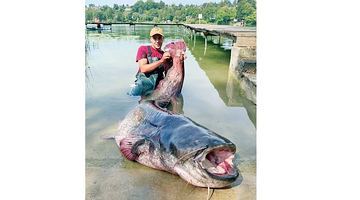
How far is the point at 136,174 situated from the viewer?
2.22m

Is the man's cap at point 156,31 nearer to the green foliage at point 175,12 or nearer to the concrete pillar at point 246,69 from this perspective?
the green foliage at point 175,12

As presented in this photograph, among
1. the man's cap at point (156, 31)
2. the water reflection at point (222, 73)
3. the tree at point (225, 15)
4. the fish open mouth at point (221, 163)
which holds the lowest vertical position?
the fish open mouth at point (221, 163)

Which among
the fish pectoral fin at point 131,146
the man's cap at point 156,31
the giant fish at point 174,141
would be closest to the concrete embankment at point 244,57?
the man's cap at point 156,31

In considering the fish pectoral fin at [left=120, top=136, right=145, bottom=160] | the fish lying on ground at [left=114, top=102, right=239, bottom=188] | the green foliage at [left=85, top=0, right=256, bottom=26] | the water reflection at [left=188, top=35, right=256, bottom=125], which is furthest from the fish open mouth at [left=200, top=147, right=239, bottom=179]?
the green foliage at [left=85, top=0, right=256, bottom=26]

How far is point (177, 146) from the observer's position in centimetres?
213

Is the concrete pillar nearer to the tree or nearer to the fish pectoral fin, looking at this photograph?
the tree

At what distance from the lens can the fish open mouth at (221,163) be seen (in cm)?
212

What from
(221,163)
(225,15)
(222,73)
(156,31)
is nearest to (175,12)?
(156,31)

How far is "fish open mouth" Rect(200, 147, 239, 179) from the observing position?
2.12 m
